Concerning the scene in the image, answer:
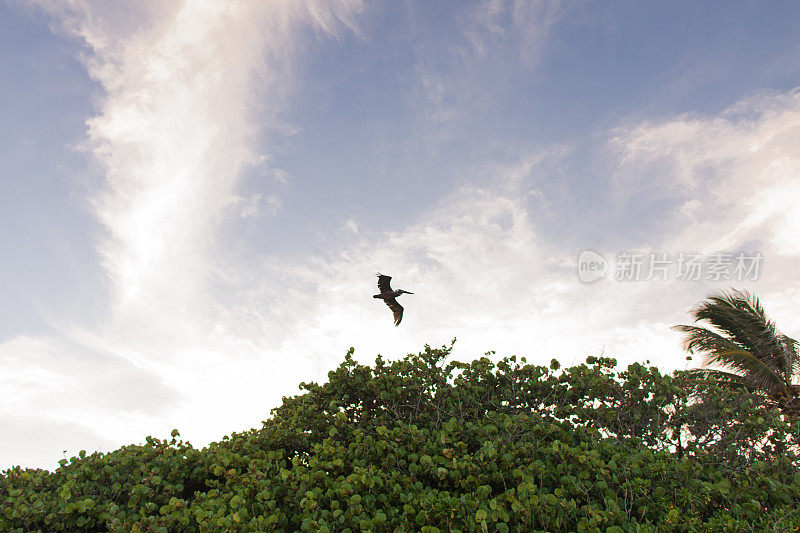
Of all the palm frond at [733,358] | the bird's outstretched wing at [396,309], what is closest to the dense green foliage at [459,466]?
the bird's outstretched wing at [396,309]

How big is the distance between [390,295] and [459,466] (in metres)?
5.51

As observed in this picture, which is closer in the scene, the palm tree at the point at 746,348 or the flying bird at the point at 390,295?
the flying bird at the point at 390,295

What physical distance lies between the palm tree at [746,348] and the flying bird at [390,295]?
36.1 feet

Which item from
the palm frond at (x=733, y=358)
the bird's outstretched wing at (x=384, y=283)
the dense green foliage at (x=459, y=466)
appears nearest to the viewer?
the dense green foliage at (x=459, y=466)

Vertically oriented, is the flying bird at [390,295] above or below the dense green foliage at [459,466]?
above

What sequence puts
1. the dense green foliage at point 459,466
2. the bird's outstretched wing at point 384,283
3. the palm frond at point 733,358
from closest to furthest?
the dense green foliage at point 459,466 < the bird's outstretched wing at point 384,283 < the palm frond at point 733,358

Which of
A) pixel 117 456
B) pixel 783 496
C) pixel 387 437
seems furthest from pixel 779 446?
pixel 117 456

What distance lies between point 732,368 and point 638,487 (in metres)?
13.8

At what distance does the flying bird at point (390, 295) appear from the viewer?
11.2 metres

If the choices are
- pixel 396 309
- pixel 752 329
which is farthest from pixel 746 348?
pixel 396 309

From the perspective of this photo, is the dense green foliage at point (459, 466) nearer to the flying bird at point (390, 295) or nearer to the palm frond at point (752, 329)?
the flying bird at point (390, 295)

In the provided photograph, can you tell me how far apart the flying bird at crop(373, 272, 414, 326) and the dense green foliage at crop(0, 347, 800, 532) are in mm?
2248

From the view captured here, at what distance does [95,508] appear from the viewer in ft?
21.1

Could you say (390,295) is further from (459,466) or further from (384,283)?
(459,466)
